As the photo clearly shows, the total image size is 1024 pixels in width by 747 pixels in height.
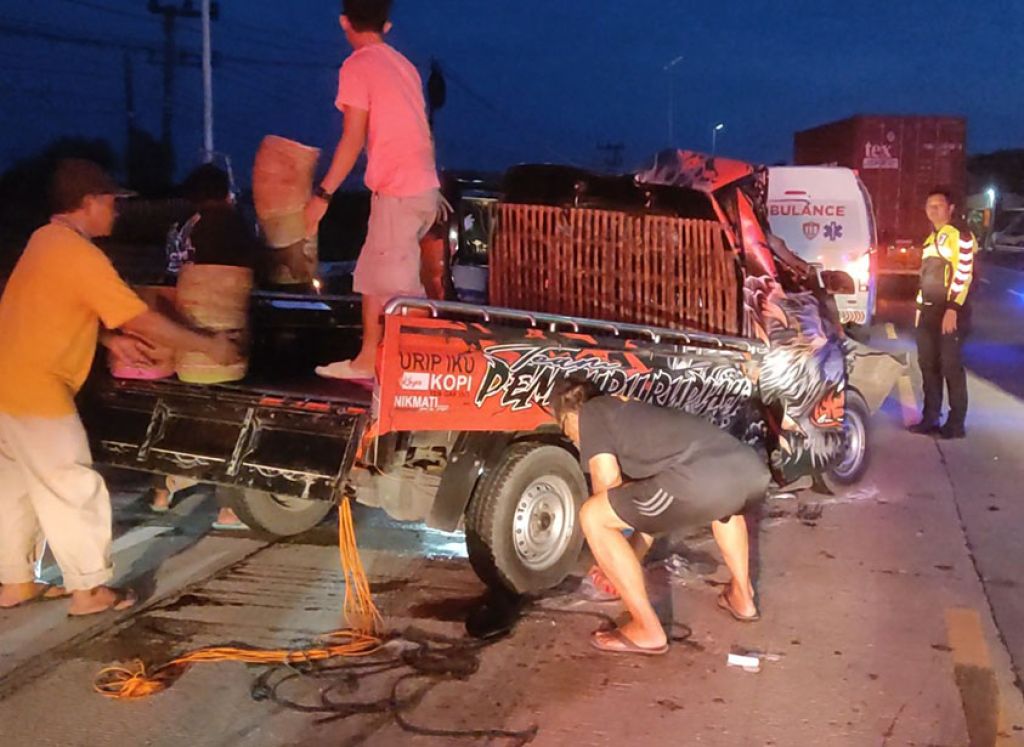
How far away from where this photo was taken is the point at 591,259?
684 centimetres

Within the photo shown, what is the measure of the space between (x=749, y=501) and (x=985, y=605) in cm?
161

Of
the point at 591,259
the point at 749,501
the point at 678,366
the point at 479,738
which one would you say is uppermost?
the point at 591,259

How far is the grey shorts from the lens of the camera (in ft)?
18.9

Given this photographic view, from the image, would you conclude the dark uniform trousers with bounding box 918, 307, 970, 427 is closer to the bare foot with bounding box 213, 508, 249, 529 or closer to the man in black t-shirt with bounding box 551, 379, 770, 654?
the man in black t-shirt with bounding box 551, 379, 770, 654

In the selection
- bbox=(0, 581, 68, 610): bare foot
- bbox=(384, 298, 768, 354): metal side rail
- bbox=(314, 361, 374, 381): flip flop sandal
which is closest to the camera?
bbox=(384, 298, 768, 354): metal side rail

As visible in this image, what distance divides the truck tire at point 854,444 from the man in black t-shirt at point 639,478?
325 centimetres

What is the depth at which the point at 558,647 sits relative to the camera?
5.21 metres

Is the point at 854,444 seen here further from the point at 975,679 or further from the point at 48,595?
the point at 48,595

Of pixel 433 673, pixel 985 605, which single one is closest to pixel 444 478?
pixel 433 673

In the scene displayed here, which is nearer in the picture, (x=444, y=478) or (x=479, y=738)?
(x=479, y=738)

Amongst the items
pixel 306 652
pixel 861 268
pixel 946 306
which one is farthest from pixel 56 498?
pixel 861 268

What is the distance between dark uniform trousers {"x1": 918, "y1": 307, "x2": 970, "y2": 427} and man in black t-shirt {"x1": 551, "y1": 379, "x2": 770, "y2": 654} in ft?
17.4

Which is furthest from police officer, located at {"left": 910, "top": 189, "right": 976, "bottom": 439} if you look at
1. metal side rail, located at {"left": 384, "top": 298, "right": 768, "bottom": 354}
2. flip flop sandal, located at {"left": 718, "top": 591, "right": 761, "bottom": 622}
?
flip flop sandal, located at {"left": 718, "top": 591, "right": 761, "bottom": 622}

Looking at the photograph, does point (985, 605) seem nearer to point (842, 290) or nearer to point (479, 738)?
point (842, 290)
